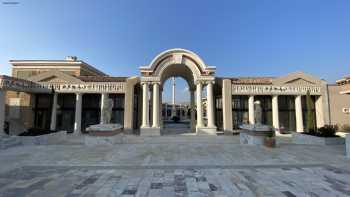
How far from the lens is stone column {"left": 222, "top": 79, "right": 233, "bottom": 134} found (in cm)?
1931

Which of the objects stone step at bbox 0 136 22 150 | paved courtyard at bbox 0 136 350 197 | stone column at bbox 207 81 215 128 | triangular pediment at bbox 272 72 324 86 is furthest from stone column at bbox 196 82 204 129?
stone step at bbox 0 136 22 150

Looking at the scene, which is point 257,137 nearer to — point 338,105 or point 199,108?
point 199,108

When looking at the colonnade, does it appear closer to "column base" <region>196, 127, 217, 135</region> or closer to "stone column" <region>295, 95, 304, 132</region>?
"column base" <region>196, 127, 217, 135</region>

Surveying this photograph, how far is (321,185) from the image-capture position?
→ 213 inches

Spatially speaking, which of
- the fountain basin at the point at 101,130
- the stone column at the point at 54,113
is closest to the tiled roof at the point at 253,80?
the fountain basin at the point at 101,130

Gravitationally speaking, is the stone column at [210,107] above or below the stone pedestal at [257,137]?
above

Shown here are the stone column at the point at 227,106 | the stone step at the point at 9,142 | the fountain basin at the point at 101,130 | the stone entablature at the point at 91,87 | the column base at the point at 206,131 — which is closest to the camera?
the stone step at the point at 9,142

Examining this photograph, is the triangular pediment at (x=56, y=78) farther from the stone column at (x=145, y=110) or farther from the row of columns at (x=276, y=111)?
the row of columns at (x=276, y=111)

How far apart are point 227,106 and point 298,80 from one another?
9.46 metres

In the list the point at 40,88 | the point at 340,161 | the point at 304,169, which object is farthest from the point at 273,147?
the point at 40,88

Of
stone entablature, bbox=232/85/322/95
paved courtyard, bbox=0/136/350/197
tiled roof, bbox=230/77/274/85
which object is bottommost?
paved courtyard, bbox=0/136/350/197

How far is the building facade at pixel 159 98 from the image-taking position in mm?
18828

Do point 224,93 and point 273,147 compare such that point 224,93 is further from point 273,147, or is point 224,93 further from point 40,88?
point 40,88

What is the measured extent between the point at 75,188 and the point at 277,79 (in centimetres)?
2231
